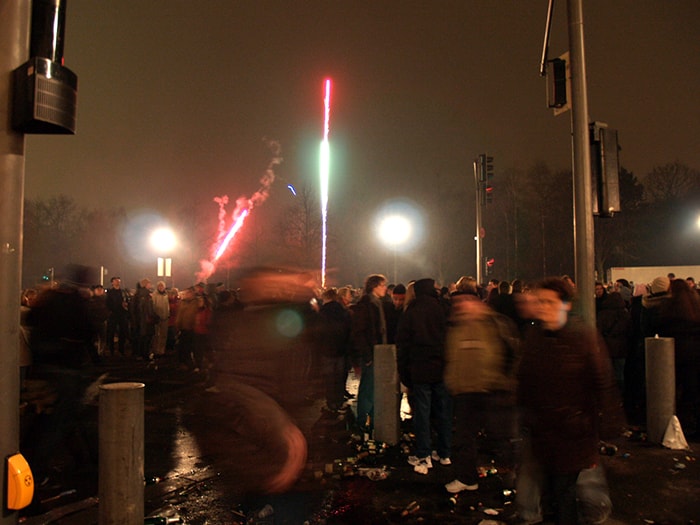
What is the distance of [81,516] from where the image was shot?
5766mm

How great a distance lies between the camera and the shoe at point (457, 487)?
626 cm

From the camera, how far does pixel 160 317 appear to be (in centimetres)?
1759

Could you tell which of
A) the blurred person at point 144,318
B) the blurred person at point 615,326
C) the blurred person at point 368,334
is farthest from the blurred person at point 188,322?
the blurred person at point 615,326

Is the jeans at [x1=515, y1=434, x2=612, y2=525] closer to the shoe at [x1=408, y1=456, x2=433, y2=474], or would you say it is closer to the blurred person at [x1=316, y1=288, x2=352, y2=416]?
the shoe at [x1=408, y1=456, x2=433, y2=474]

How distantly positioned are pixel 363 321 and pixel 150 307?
996cm

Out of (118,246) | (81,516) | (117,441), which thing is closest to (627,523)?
(117,441)

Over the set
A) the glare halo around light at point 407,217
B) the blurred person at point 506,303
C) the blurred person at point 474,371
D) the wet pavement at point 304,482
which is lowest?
the wet pavement at point 304,482

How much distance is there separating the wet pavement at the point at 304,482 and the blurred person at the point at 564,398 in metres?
1.58

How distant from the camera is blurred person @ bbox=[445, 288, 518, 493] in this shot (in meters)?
5.96

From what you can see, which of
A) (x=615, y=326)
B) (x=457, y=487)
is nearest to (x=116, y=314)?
(x=615, y=326)

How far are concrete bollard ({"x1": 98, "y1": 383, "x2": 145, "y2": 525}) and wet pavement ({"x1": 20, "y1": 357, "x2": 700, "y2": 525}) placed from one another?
2.11ft

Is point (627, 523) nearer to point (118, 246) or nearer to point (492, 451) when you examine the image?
point (492, 451)

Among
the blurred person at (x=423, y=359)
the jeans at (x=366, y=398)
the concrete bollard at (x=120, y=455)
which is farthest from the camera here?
the jeans at (x=366, y=398)

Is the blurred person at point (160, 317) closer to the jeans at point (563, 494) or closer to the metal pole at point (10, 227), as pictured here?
the metal pole at point (10, 227)
